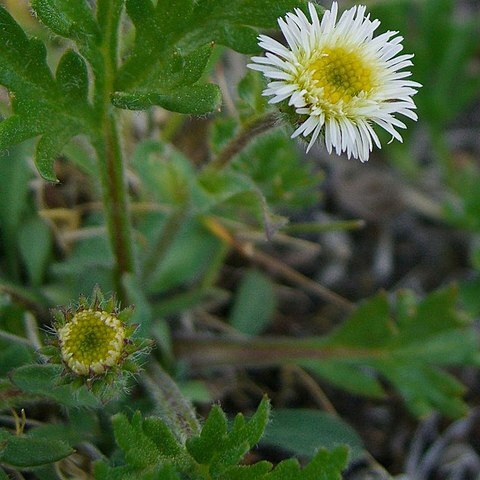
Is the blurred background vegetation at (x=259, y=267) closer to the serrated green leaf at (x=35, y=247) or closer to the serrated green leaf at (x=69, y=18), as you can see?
the serrated green leaf at (x=35, y=247)

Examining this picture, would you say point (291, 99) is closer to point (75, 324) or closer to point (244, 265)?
point (75, 324)

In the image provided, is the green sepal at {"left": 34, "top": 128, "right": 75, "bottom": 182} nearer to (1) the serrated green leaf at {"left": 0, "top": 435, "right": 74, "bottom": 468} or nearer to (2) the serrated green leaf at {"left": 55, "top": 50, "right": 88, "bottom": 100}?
(2) the serrated green leaf at {"left": 55, "top": 50, "right": 88, "bottom": 100}

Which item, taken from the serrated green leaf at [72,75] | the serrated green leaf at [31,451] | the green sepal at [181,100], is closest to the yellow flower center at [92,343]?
the serrated green leaf at [31,451]

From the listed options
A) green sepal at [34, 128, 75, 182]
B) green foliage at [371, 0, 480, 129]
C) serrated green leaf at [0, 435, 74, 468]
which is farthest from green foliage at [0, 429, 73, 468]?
green foliage at [371, 0, 480, 129]

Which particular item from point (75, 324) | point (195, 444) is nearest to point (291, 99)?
point (75, 324)

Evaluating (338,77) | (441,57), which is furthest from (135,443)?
(441,57)

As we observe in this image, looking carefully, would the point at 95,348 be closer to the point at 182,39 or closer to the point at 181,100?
the point at 181,100
